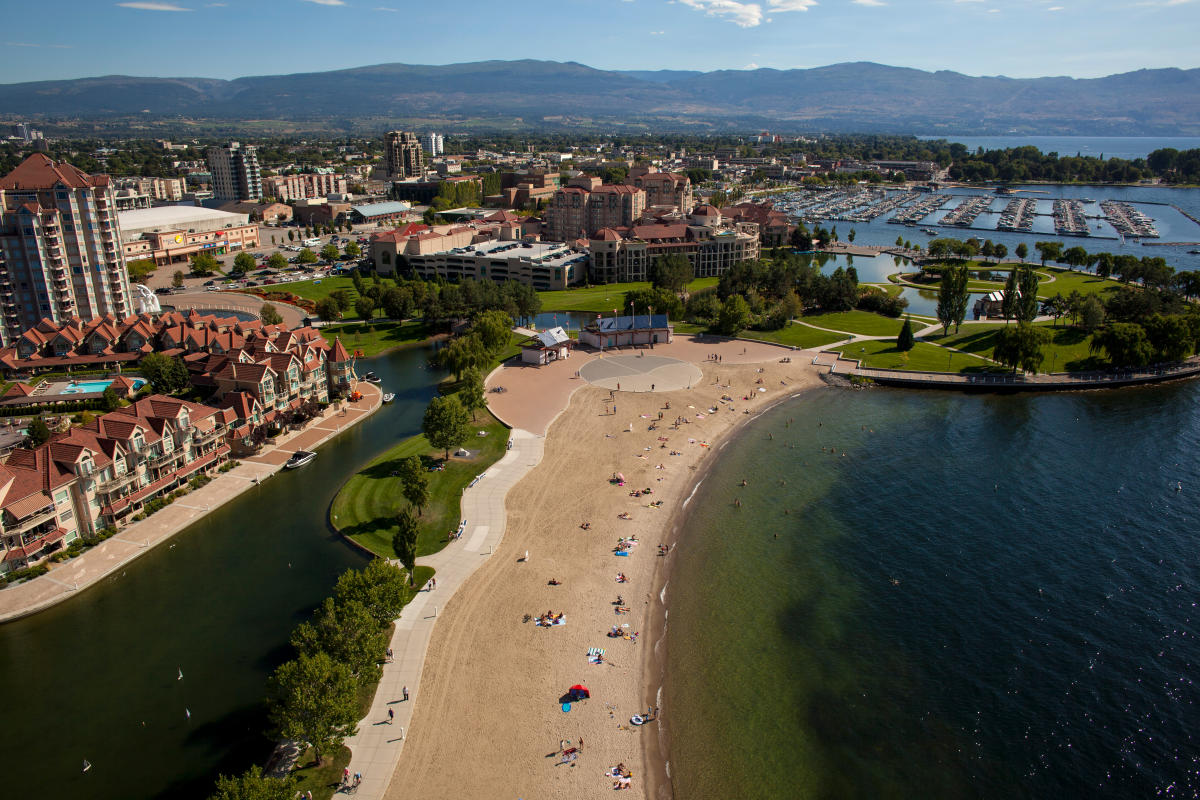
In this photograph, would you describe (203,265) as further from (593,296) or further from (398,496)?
(398,496)

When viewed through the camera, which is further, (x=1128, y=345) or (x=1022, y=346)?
(x=1128, y=345)

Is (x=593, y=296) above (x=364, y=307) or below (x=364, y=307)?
below

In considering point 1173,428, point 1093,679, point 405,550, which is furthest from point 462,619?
point 1173,428

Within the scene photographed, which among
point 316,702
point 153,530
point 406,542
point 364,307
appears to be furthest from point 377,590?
point 364,307

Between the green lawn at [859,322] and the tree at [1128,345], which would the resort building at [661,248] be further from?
the tree at [1128,345]

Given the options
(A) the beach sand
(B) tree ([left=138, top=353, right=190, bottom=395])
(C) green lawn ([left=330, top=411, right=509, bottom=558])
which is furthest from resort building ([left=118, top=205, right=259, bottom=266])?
(A) the beach sand
